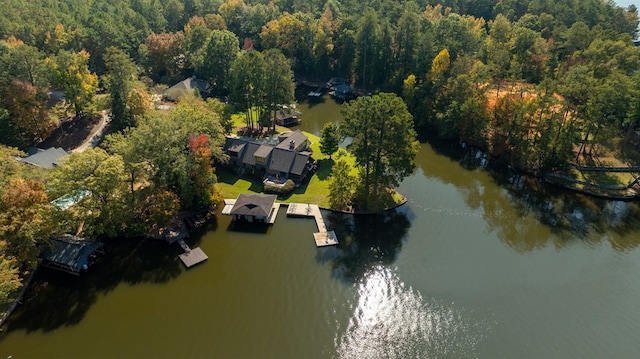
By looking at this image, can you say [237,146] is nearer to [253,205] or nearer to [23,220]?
[253,205]

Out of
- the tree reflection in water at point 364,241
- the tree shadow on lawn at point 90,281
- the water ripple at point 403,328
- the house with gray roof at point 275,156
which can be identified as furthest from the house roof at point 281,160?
the water ripple at point 403,328

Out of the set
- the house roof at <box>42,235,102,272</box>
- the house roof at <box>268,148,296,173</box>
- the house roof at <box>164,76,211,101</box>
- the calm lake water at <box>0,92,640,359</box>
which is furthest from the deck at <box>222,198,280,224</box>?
the house roof at <box>164,76,211,101</box>

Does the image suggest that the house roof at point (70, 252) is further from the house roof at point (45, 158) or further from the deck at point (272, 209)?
the house roof at point (45, 158)

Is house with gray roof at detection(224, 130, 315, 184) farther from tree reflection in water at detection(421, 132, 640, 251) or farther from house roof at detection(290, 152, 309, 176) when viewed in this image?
tree reflection in water at detection(421, 132, 640, 251)

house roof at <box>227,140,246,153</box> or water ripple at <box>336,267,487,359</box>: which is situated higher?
house roof at <box>227,140,246,153</box>

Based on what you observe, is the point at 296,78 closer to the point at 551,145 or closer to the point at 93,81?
the point at 93,81

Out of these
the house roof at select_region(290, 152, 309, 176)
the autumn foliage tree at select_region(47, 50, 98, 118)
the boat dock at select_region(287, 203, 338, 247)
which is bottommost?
the boat dock at select_region(287, 203, 338, 247)

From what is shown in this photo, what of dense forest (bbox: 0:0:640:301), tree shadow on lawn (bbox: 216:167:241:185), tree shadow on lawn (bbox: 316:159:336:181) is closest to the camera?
dense forest (bbox: 0:0:640:301)
